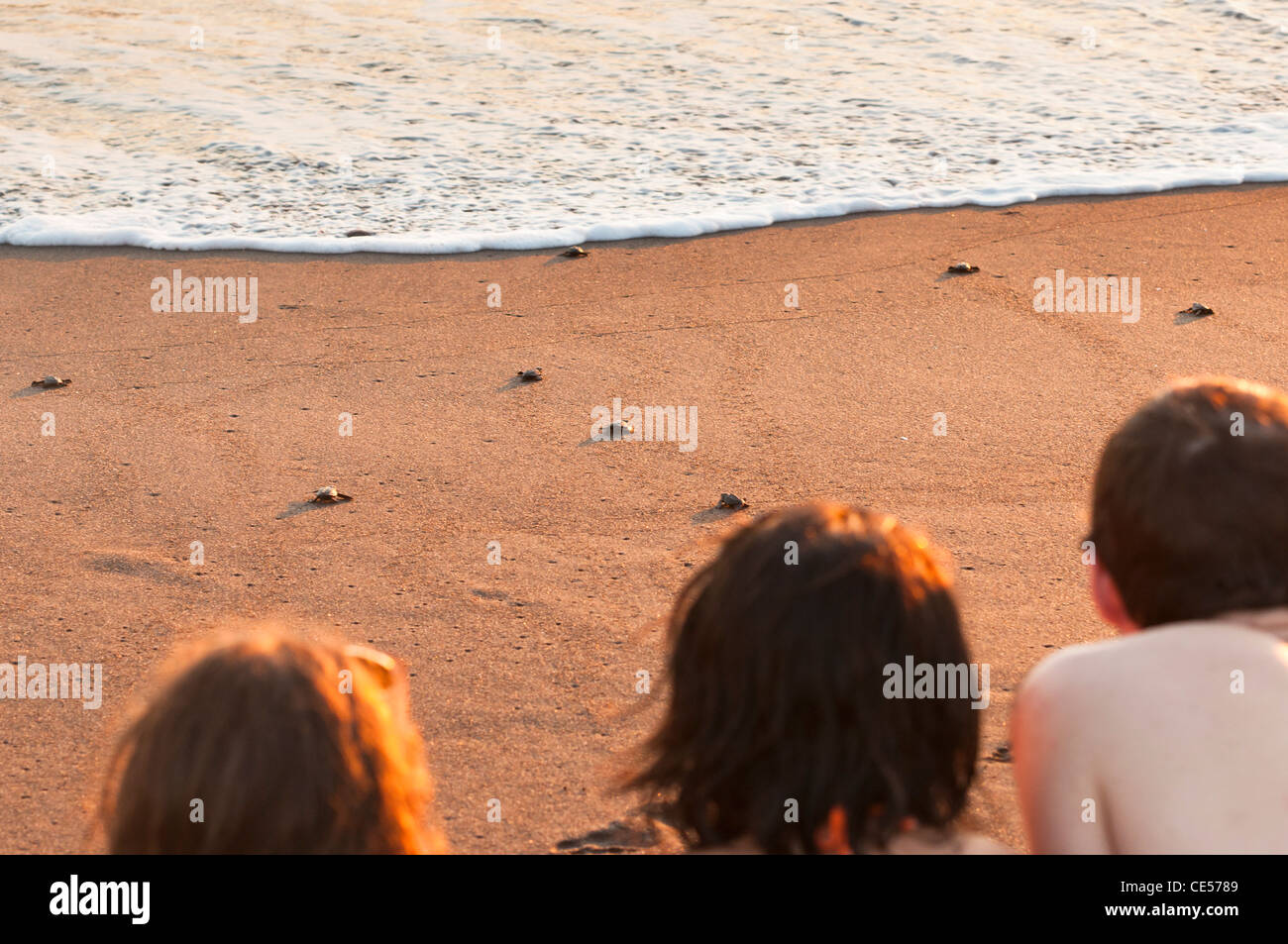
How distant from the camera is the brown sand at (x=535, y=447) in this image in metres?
3.29

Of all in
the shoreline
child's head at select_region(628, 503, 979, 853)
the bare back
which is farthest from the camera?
the shoreline

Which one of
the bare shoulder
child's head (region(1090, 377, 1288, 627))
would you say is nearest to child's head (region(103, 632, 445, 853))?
the bare shoulder

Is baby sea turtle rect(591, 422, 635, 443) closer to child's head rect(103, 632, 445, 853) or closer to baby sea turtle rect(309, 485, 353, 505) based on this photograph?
baby sea turtle rect(309, 485, 353, 505)

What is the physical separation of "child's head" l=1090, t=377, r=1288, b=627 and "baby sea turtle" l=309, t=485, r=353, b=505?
10.3ft

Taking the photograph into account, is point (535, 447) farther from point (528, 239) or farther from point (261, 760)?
point (261, 760)

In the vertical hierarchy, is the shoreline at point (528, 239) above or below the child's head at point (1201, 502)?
above

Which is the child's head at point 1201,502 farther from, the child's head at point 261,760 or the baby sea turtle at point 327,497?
the baby sea turtle at point 327,497

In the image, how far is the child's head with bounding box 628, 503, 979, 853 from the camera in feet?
4.65

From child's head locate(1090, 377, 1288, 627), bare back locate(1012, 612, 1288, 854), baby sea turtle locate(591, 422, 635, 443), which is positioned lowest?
bare back locate(1012, 612, 1288, 854)

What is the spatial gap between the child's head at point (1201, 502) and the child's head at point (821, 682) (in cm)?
37

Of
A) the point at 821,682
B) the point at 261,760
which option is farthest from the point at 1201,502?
the point at 261,760

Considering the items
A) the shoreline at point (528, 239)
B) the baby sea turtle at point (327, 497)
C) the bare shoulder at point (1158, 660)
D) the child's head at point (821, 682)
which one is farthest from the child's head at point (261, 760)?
the shoreline at point (528, 239)

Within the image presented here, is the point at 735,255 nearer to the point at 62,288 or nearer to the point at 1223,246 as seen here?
the point at 1223,246

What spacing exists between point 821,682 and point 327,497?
10.5ft
